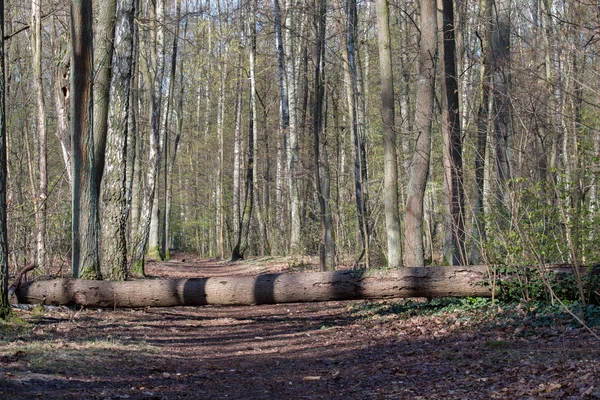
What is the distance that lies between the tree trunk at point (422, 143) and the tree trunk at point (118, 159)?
5751 millimetres

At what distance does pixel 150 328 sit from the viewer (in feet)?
33.4

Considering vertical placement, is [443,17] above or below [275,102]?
below

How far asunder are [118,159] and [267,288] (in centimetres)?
453

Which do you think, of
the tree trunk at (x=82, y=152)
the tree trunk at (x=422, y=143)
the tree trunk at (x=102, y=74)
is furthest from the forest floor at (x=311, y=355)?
the tree trunk at (x=102, y=74)

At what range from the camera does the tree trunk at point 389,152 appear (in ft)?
40.6

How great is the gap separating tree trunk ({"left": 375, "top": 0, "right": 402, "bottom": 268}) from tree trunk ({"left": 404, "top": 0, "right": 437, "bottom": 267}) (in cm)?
42

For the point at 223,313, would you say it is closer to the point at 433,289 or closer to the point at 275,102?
the point at 433,289

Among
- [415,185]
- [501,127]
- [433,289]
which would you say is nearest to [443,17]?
[501,127]

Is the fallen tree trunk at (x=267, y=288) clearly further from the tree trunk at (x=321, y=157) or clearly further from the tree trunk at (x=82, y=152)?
the tree trunk at (x=321, y=157)

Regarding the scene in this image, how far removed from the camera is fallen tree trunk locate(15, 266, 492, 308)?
31.8ft

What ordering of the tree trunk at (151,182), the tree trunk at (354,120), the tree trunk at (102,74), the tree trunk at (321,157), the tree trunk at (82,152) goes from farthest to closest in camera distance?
the tree trunk at (151,182)
the tree trunk at (321,157)
the tree trunk at (354,120)
the tree trunk at (102,74)
the tree trunk at (82,152)

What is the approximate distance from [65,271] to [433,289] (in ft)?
31.5

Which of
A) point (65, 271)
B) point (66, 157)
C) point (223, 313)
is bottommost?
point (223, 313)

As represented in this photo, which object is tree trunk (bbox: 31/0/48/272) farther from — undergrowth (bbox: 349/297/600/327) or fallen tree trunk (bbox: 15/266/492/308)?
undergrowth (bbox: 349/297/600/327)
